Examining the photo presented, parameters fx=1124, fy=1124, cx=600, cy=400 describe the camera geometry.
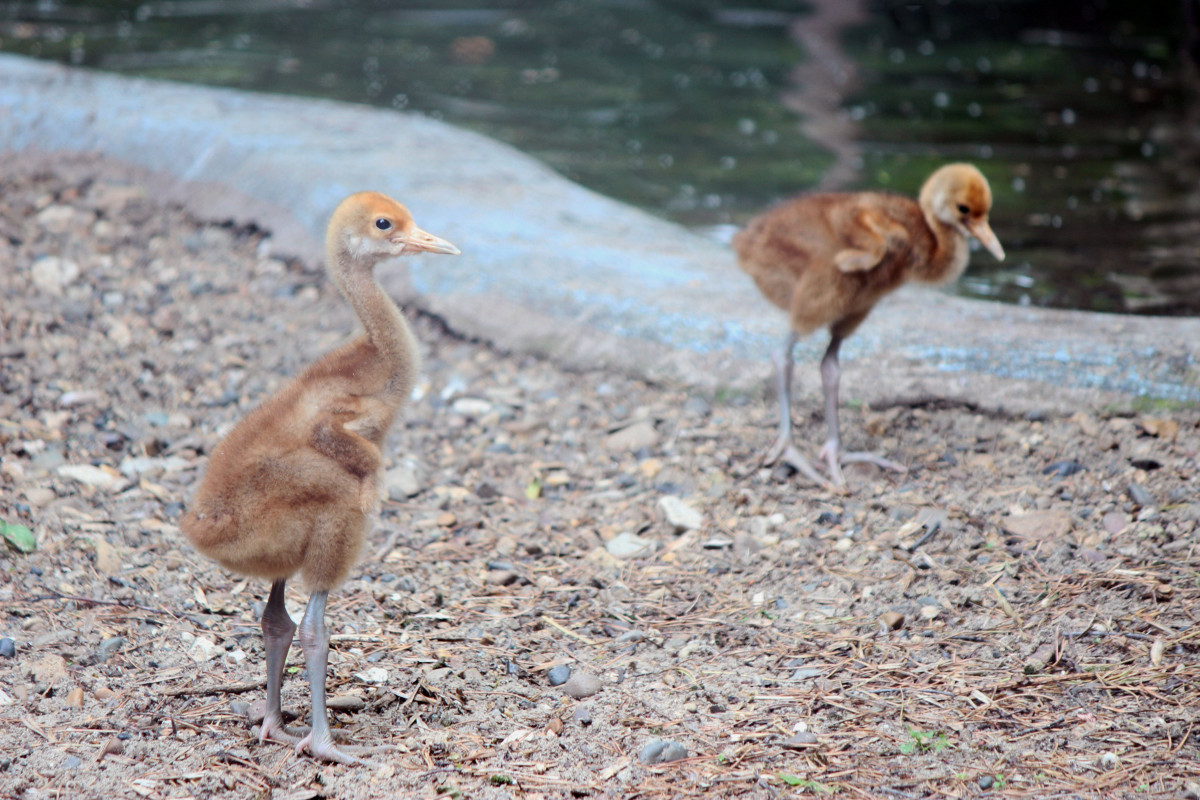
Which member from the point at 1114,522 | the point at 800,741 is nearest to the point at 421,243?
the point at 800,741

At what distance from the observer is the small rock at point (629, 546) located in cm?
447

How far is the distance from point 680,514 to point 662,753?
1.72 meters

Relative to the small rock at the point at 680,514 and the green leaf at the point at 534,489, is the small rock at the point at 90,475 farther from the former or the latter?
the small rock at the point at 680,514

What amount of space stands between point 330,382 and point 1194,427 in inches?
147

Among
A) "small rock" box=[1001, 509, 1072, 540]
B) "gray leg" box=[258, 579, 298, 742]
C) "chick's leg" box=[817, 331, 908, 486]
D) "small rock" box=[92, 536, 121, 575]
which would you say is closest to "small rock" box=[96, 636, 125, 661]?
"small rock" box=[92, 536, 121, 575]

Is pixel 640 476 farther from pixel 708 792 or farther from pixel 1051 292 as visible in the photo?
pixel 1051 292

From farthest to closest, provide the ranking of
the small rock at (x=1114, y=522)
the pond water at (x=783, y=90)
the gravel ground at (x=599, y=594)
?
the pond water at (x=783, y=90) < the small rock at (x=1114, y=522) < the gravel ground at (x=599, y=594)

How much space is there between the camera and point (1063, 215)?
8.65m

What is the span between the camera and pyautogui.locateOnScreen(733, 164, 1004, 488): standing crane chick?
4.72 m

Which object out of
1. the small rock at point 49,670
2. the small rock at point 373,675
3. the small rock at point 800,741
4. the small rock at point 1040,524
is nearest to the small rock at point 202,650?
the small rock at point 49,670

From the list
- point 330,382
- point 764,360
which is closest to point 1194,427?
point 764,360

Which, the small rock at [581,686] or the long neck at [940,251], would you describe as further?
the long neck at [940,251]

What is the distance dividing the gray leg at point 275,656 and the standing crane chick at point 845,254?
2.46 meters

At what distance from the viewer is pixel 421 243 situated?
11.5ft
